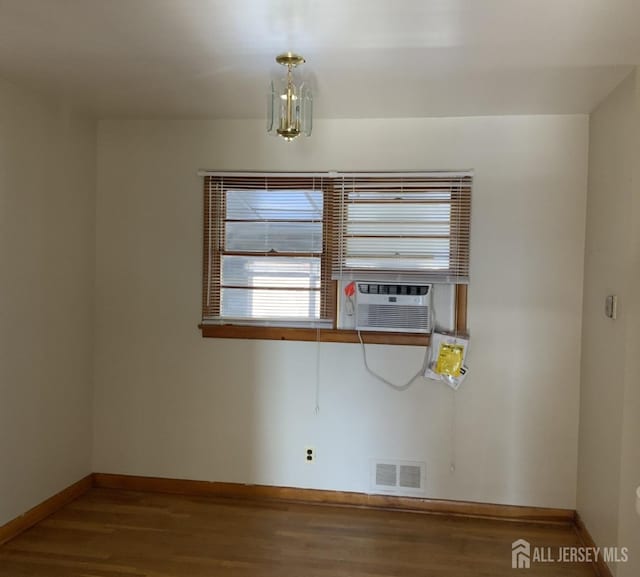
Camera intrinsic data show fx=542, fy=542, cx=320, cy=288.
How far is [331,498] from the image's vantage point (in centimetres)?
331

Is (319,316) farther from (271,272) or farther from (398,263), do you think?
(398,263)

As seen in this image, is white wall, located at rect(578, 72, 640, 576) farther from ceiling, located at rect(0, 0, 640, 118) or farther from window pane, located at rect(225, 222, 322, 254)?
window pane, located at rect(225, 222, 322, 254)

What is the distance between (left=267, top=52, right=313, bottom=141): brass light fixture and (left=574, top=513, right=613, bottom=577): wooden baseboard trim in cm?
241

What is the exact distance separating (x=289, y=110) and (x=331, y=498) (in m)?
2.31

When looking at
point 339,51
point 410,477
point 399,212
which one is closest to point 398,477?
point 410,477

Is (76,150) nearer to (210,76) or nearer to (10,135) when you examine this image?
(10,135)

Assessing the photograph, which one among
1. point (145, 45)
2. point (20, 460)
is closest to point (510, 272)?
point (145, 45)

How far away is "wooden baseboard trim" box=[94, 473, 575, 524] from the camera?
3.13 m

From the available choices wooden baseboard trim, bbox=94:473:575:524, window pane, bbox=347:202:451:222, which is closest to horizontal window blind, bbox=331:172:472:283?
window pane, bbox=347:202:451:222

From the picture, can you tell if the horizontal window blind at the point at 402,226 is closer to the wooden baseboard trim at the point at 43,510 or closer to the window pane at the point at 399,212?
the window pane at the point at 399,212

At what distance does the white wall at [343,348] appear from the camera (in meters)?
3.10

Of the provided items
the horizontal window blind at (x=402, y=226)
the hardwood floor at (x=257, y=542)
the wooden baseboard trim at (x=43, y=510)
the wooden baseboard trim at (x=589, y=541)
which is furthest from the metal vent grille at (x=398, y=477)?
the wooden baseboard trim at (x=43, y=510)

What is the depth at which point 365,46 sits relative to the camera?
85.9 inches

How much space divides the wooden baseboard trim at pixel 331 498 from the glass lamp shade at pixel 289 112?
220 centimetres
